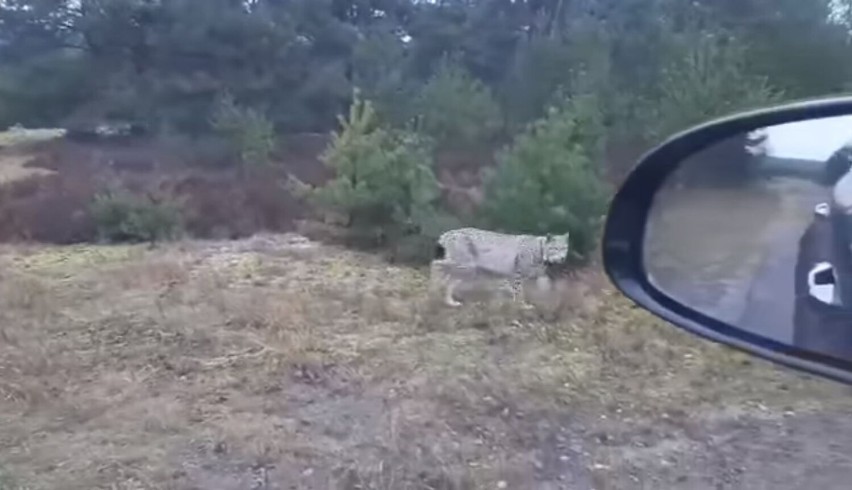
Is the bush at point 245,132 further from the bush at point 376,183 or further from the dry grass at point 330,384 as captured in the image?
the dry grass at point 330,384

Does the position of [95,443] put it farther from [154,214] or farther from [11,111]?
[11,111]

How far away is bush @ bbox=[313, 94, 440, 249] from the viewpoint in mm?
8273

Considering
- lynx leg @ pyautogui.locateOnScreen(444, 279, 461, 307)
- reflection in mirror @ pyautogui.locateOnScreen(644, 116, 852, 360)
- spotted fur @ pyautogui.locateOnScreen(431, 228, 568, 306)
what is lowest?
lynx leg @ pyautogui.locateOnScreen(444, 279, 461, 307)

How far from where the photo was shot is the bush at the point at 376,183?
827 cm

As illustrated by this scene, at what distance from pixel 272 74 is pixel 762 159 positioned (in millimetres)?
13234

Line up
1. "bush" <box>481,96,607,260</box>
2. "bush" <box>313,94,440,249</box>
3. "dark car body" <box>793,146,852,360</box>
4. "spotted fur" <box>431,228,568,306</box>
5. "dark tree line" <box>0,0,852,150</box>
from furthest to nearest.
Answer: "dark tree line" <box>0,0,852,150</box> < "bush" <box>313,94,440,249</box> < "bush" <box>481,96,607,260</box> < "spotted fur" <box>431,228,568,306</box> < "dark car body" <box>793,146,852,360</box>

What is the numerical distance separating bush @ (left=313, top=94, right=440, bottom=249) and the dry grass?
165 cm

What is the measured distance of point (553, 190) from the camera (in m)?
7.26

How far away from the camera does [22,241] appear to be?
31.6 ft

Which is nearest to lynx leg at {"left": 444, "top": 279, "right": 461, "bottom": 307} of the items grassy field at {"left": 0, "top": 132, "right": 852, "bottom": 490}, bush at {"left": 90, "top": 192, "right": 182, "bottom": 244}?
grassy field at {"left": 0, "top": 132, "right": 852, "bottom": 490}

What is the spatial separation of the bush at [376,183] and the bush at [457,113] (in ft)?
15.6

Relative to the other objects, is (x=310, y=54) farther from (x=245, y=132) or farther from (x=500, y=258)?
(x=500, y=258)

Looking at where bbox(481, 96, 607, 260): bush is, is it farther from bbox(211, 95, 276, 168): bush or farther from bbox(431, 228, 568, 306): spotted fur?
bbox(211, 95, 276, 168): bush

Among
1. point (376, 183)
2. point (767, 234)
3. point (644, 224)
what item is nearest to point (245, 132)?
point (376, 183)
